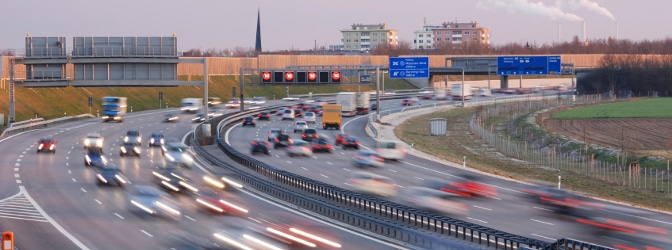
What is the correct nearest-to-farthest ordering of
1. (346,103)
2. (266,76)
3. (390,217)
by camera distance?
(390,217), (266,76), (346,103)

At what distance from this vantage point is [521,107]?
420ft

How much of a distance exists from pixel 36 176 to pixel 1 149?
18.1 meters

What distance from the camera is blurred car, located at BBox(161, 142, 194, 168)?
2275 inches

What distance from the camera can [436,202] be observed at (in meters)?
38.7

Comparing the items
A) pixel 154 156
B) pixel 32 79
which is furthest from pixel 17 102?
pixel 154 156

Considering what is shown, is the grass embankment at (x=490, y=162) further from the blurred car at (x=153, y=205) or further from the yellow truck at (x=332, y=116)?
the blurred car at (x=153, y=205)

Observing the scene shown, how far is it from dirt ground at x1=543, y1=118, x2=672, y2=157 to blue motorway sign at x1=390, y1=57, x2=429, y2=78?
14.1 metres

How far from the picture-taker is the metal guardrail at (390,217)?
30203 millimetres

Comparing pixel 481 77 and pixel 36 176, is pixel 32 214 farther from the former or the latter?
Answer: pixel 481 77

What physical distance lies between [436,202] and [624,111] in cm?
7868

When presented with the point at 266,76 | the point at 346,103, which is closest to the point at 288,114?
the point at 346,103

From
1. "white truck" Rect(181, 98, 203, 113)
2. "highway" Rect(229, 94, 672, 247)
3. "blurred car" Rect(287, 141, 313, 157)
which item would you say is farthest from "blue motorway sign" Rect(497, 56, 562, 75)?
"blurred car" Rect(287, 141, 313, 157)

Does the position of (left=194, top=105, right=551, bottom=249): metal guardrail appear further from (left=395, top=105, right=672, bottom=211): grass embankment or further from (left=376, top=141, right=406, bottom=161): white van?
(left=395, top=105, right=672, bottom=211): grass embankment

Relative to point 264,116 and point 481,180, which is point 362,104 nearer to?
point 264,116
